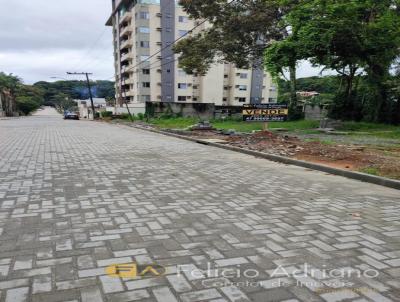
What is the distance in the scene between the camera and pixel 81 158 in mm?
9891

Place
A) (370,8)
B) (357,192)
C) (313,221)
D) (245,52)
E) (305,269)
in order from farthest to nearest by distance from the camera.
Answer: (245,52), (370,8), (357,192), (313,221), (305,269)

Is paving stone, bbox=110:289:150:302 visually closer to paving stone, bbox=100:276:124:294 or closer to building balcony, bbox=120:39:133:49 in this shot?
paving stone, bbox=100:276:124:294

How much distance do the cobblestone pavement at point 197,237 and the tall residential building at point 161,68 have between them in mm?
52819

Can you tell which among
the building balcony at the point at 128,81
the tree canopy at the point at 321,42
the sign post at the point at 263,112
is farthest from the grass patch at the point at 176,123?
the building balcony at the point at 128,81

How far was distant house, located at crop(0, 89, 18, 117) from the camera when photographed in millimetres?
70062

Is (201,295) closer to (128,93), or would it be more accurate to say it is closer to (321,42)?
(321,42)

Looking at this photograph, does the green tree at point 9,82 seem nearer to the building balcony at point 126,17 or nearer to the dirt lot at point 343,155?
the building balcony at point 126,17

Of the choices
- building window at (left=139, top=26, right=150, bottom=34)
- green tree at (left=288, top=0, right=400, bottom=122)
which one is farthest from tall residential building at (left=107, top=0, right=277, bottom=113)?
green tree at (left=288, top=0, right=400, bottom=122)

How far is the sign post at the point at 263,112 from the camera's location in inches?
593

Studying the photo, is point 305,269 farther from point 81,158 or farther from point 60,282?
point 81,158

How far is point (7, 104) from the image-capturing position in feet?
248

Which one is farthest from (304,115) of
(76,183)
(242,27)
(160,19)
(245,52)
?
(160,19)

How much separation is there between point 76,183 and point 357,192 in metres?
5.37
